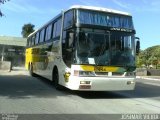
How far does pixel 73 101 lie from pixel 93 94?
306cm

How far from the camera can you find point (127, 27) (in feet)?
51.5

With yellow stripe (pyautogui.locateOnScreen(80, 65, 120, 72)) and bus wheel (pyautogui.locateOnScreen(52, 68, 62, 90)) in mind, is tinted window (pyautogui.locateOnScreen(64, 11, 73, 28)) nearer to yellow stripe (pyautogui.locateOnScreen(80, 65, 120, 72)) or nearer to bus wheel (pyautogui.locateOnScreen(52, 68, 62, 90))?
yellow stripe (pyautogui.locateOnScreen(80, 65, 120, 72))

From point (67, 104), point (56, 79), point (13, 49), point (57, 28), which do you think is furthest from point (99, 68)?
point (13, 49)

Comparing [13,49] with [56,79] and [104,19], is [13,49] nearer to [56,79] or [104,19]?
[56,79]

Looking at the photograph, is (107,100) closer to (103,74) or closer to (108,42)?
(103,74)

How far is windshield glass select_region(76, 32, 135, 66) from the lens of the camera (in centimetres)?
1473

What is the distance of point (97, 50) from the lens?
14.9 m

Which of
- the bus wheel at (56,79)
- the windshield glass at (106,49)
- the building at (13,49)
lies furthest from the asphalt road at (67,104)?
the building at (13,49)

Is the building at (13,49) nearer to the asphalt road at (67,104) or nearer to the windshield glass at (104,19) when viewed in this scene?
the windshield glass at (104,19)

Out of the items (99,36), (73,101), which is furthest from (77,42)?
(73,101)

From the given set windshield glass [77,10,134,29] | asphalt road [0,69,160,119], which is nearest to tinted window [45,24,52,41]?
asphalt road [0,69,160,119]

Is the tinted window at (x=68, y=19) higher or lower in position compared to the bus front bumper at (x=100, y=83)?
higher

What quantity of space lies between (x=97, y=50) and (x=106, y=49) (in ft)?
1.30

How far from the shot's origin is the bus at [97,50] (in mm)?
Answer: 14664
